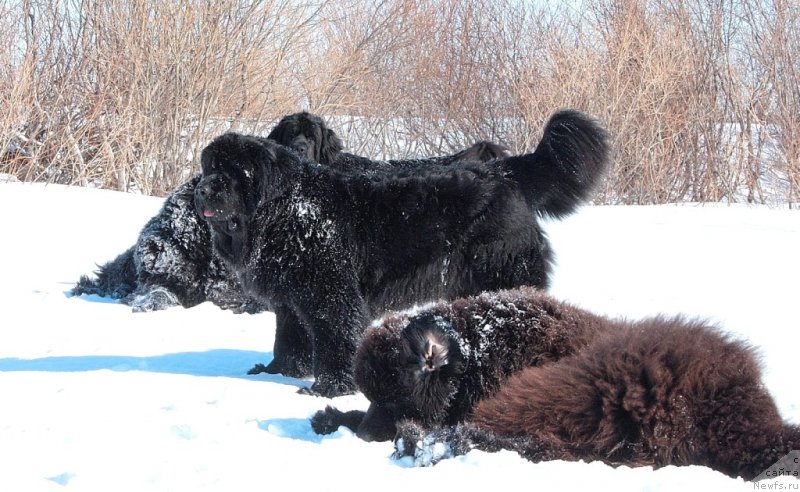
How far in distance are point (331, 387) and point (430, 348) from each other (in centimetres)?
157

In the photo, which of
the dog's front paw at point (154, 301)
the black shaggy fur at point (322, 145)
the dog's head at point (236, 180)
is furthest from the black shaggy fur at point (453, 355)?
the black shaggy fur at point (322, 145)

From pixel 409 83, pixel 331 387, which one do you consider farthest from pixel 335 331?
pixel 409 83

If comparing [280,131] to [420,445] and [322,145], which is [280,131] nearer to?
[322,145]

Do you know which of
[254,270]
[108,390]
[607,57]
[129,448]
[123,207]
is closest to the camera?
[129,448]

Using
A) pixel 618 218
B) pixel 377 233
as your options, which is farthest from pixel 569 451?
pixel 618 218

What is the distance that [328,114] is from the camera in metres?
17.1

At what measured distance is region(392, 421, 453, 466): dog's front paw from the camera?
332 cm

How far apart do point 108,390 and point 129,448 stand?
160 cm

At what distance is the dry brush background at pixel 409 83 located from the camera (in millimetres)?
14711

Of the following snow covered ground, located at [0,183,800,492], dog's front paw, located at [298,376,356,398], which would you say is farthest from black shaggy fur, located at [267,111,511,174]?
dog's front paw, located at [298,376,356,398]

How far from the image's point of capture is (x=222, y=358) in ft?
20.6

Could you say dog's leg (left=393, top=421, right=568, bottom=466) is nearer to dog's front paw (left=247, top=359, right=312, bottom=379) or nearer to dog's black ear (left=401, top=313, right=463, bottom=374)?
dog's black ear (left=401, top=313, right=463, bottom=374)

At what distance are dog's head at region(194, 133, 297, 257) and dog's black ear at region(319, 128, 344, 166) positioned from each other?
10.1 ft

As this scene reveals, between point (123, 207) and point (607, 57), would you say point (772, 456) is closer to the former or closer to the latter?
point (123, 207)
